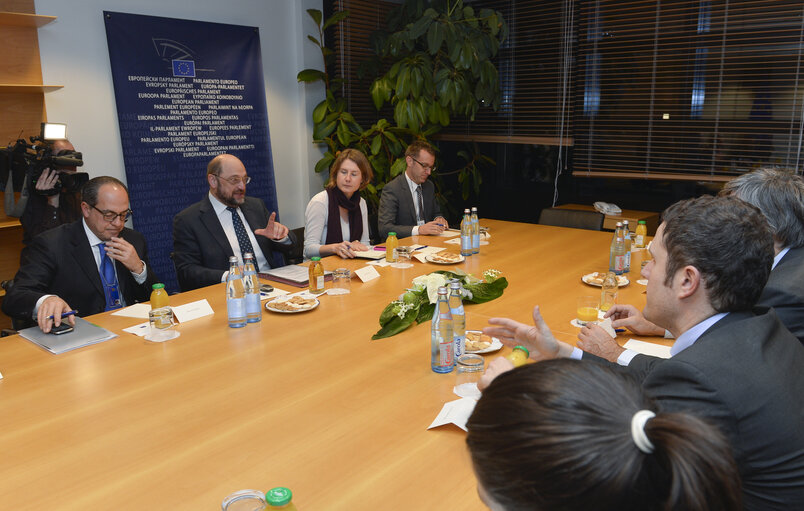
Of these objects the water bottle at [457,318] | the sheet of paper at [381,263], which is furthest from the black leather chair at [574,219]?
the water bottle at [457,318]

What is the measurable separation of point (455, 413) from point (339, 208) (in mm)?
2688

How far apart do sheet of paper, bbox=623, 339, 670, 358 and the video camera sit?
3.43 m

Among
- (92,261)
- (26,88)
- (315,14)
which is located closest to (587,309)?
(92,261)

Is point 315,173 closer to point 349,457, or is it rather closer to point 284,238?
point 284,238

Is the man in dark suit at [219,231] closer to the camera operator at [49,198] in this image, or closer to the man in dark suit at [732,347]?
the camera operator at [49,198]

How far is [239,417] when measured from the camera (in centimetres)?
169

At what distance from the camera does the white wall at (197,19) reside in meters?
4.36

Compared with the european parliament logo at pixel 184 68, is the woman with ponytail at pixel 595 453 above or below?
below

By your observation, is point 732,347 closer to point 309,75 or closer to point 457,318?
point 457,318

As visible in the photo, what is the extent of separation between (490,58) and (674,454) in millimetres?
6258

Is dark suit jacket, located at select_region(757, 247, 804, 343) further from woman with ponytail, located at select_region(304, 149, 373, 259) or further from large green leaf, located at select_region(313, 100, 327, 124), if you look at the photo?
large green leaf, located at select_region(313, 100, 327, 124)

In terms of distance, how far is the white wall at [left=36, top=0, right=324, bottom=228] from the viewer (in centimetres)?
436

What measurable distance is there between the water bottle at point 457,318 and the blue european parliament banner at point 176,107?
3583mm

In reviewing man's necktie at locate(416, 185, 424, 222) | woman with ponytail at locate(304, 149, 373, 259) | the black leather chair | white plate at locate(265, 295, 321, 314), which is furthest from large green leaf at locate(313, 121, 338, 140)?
white plate at locate(265, 295, 321, 314)
